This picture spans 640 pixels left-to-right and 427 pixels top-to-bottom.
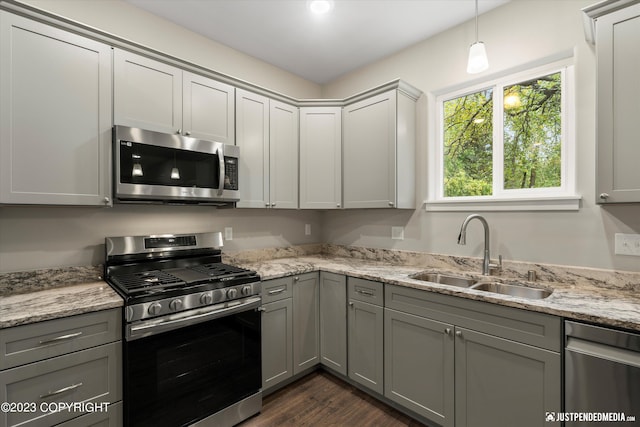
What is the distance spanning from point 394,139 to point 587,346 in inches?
70.0

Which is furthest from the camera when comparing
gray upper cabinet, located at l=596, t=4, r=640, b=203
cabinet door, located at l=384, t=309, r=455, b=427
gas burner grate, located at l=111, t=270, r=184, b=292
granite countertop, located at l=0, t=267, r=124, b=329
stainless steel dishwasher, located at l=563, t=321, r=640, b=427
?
cabinet door, located at l=384, t=309, r=455, b=427

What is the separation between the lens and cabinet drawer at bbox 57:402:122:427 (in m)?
1.45

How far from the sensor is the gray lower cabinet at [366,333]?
85.1 inches

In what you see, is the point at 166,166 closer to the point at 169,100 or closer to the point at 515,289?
the point at 169,100

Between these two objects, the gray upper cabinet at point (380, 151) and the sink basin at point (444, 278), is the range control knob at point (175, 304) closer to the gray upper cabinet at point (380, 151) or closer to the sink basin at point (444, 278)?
the sink basin at point (444, 278)

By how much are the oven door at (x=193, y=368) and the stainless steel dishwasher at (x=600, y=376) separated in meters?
1.75

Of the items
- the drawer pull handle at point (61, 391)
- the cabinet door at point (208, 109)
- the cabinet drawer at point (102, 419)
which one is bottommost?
the cabinet drawer at point (102, 419)

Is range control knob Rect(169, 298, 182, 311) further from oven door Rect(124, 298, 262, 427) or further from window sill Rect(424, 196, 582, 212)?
window sill Rect(424, 196, 582, 212)

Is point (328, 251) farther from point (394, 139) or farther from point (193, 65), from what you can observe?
point (193, 65)

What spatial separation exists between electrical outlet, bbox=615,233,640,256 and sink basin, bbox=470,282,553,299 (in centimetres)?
47

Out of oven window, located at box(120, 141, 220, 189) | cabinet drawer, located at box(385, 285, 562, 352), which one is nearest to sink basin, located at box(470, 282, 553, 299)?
cabinet drawer, located at box(385, 285, 562, 352)

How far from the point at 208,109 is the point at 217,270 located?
122cm

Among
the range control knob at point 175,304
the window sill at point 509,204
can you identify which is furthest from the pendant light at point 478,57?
the range control knob at point 175,304

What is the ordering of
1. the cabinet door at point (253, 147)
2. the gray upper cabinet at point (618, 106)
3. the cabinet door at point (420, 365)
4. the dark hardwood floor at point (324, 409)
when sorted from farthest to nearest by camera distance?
the cabinet door at point (253, 147) < the dark hardwood floor at point (324, 409) < the cabinet door at point (420, 365) < the gray upper cabinet at point (618, 106)
